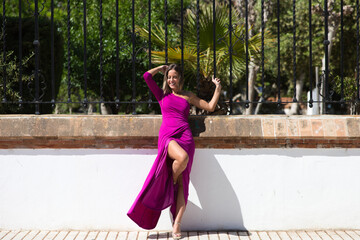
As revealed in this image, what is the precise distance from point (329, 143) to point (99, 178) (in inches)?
93.4

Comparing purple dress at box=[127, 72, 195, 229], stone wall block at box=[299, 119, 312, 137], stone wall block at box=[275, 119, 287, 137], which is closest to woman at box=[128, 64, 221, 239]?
purple dress at box=[127, 72, 195, 229]

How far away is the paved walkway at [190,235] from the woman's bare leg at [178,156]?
28.6 inches

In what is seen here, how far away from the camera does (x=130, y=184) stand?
4191 mm

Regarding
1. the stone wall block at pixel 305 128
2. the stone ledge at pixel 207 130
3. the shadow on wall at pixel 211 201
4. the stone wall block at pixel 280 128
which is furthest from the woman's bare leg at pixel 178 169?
the stone wall block at pixel 305 128

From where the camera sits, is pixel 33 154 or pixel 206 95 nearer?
pixel 33 154

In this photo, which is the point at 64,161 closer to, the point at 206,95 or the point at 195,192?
the point at 195,192

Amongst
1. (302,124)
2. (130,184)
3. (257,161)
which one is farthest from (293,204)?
(130,184)

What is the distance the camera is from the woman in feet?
12.8

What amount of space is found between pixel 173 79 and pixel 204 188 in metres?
1.17

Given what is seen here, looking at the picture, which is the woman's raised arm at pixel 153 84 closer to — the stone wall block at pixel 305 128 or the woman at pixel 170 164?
the woman at pixel 170 164

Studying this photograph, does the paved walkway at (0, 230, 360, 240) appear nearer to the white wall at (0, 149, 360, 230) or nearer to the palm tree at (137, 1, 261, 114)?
the white wall at (0, 149, 360, 230)

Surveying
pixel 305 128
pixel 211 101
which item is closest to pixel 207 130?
pixel 211 101

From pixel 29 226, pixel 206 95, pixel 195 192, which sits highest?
pixel 206 95

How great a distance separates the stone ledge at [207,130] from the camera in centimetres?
403
